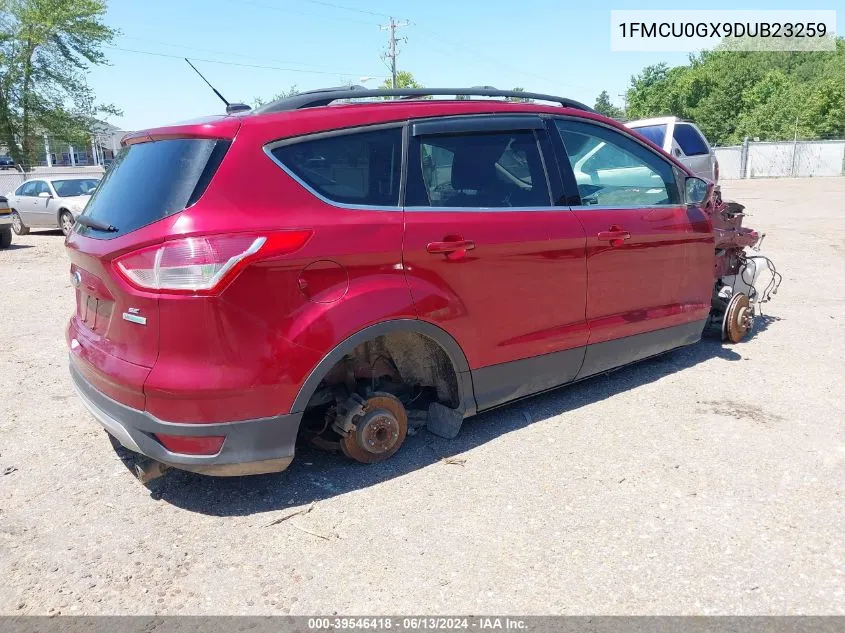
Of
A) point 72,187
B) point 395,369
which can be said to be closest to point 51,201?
point 72,187

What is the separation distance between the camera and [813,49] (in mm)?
72438

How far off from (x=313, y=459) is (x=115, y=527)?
3.41ft

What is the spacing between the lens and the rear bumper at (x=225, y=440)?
288cm

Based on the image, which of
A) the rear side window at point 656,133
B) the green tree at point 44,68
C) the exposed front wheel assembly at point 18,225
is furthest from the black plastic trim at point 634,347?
the green tree at point 44,68

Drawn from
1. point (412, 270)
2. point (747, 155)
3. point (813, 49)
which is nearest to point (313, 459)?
point (412, 270)

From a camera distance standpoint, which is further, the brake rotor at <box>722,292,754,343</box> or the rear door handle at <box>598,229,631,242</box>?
the brake rotor at <box>722,292,754,343</box>

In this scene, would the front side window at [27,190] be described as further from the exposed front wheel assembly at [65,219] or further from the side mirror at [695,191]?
the side mirror at [695,191]

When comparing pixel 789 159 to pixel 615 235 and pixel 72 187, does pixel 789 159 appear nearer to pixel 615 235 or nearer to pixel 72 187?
pixel 72 187

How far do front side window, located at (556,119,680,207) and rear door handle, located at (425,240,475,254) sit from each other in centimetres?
106

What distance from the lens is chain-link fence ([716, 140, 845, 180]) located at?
40969mm

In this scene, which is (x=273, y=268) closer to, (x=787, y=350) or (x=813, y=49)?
(x=787, y=350)

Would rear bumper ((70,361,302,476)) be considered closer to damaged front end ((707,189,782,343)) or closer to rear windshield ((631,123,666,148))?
damaged front end ((707,189,782,343))

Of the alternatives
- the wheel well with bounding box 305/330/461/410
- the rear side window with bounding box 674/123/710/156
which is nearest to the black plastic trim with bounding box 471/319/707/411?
the wheel well with bounding box 305/330/461/410

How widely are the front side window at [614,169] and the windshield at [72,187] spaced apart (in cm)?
1571
